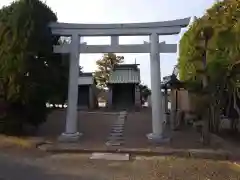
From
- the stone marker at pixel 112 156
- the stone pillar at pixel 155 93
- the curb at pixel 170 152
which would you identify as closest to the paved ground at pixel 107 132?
the stone pillar at pixel 155 93

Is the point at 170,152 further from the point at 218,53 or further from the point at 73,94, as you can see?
the point at 218,53

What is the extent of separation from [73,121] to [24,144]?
2537 mm

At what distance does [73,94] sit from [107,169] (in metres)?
6.37

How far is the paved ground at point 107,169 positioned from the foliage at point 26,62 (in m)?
3.83

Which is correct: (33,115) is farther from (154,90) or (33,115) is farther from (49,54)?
(154,90)

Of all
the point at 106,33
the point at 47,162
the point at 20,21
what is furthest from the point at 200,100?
the point at 20,21

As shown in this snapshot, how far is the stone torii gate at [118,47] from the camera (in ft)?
48.4

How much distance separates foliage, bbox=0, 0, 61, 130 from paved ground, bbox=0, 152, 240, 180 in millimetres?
3834

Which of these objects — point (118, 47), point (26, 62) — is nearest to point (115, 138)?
point (118, 47)

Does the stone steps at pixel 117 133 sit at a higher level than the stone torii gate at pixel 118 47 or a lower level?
lower

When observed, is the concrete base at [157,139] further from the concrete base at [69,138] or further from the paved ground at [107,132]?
the concrete base at [69,138]

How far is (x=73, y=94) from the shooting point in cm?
1520

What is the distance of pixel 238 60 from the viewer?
13.8 meters

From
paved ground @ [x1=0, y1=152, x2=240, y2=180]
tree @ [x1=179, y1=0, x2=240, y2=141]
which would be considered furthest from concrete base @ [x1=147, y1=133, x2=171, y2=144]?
paved ground @ [x1=0, y1=152, x2=240, y2=180]
